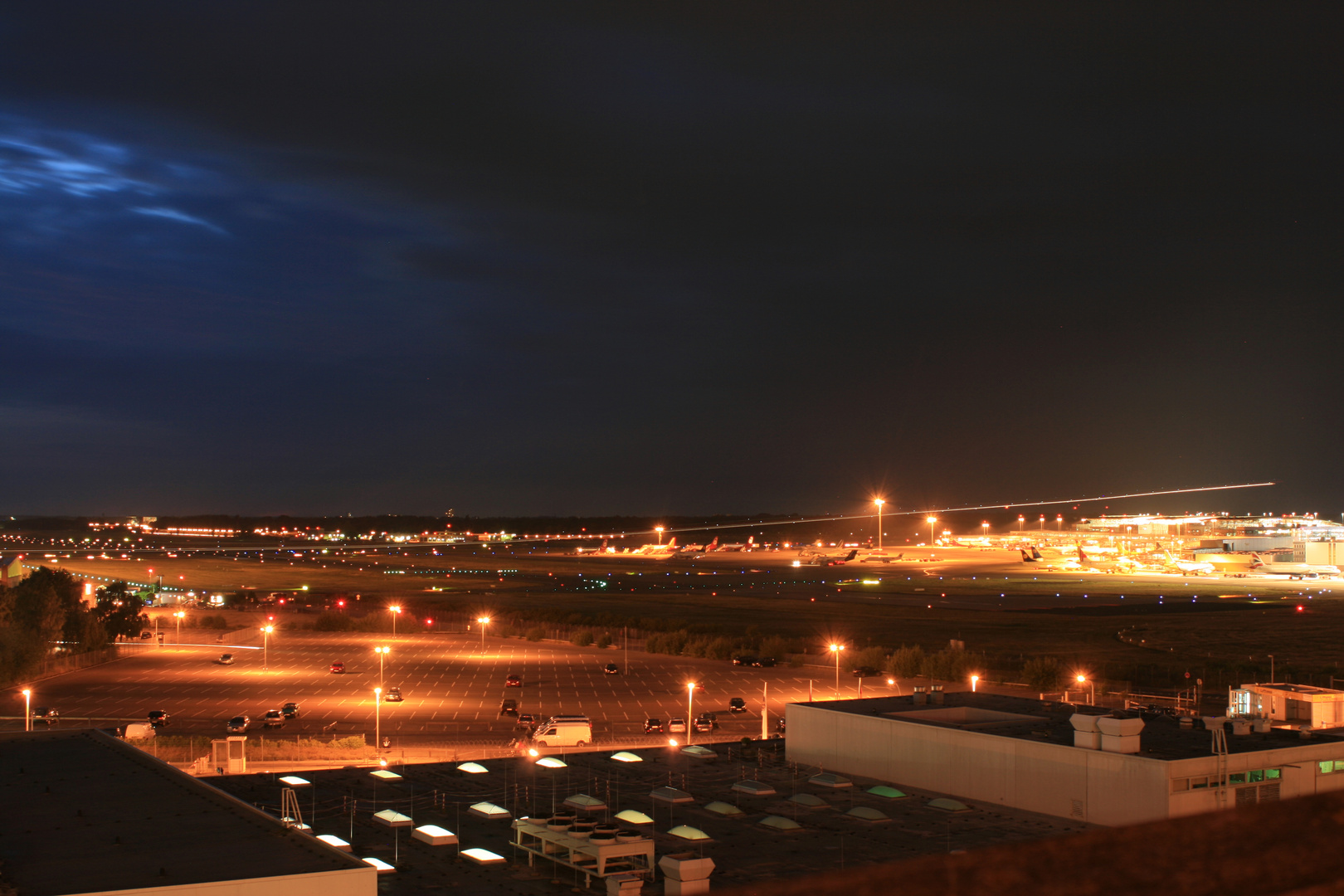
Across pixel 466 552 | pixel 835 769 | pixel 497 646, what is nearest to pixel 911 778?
pixel 835 769

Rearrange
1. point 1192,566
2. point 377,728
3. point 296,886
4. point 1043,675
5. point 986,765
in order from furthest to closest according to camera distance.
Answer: point 1192,566, point 1043,675, point 377,728, point 986,765, point 296,886

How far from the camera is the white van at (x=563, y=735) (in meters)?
35.2

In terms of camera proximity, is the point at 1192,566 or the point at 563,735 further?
the point at 1192,566

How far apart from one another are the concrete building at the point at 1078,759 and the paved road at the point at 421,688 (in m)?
12.3

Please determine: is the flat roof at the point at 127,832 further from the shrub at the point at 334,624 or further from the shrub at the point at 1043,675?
the shrub at the point at 334,624

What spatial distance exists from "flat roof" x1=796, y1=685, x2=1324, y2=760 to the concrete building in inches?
2.3

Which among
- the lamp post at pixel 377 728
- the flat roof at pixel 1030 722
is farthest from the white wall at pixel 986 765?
the lamp post at pixel 377 728

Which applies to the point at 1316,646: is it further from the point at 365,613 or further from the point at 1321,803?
the point at 1321,803

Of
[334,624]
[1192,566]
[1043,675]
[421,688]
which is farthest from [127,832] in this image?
[1192,566]

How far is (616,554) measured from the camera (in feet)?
533

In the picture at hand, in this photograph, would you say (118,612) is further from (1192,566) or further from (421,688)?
(1192,566)

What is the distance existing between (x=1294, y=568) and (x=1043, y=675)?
83.2m

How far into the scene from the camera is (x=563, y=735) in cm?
3528

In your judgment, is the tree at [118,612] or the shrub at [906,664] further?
the tree at [118,612]
